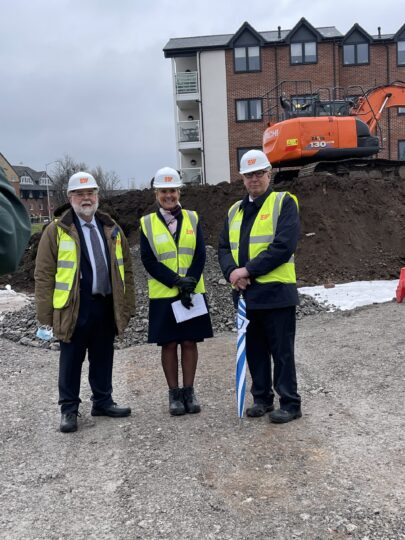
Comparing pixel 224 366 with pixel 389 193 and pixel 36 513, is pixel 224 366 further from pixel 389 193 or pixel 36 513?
pixel 389 193

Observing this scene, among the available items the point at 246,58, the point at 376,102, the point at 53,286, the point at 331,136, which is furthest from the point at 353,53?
the point at 53,286

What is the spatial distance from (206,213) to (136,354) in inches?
357

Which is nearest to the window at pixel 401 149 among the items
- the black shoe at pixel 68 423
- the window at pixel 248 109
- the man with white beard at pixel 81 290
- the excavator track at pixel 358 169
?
the window at pixel 248 109

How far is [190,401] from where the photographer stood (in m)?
5.44

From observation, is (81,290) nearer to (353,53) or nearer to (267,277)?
(267,277)

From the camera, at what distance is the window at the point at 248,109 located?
3325cm

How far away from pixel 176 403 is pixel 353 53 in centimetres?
3236

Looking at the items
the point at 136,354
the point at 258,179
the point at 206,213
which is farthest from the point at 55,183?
the point at 258,179

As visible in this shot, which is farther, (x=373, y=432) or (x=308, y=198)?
(x=308, y=198)

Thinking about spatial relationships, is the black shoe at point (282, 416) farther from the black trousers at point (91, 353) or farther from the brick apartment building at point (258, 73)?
the brick apartment building at point (258, 73)

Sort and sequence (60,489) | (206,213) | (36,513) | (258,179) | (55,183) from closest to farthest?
(36,513) < (60,489) < (258,179) < (206,213) < (55,183)

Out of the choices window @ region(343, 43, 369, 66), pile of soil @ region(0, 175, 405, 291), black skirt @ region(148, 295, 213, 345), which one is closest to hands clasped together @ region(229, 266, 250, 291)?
black skirt @ region(148, 295, 213, 345)

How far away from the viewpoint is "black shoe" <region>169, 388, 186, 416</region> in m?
5.33

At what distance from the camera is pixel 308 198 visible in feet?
50.5
